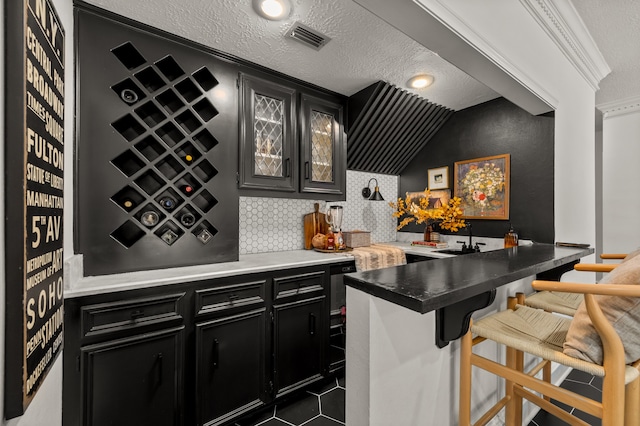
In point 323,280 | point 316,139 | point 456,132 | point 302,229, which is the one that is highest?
point 456,132

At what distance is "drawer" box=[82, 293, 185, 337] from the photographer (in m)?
1.22

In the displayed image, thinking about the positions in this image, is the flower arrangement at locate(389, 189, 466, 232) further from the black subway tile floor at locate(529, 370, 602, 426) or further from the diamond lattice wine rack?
the diamond lattice wine rack

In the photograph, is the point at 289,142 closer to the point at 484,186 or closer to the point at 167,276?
the point at 167,276

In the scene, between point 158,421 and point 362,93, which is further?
point 362,93

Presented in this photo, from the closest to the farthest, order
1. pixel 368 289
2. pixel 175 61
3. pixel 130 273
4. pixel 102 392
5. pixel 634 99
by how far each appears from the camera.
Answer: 1. pixel 368 289
2. pixel 102 392
3. pixel 130 273
4. pixel 175 61
5. pixel 634 99

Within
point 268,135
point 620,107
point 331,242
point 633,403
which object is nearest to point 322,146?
point 268,135

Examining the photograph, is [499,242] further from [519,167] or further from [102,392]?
[102,392]

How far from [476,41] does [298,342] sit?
2.04 meters

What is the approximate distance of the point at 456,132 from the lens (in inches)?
115

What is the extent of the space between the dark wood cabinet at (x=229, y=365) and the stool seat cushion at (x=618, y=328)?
1.48 metres

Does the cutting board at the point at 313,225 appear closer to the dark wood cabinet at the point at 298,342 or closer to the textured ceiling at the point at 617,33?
the dark wood cabinet at the point at 298,342

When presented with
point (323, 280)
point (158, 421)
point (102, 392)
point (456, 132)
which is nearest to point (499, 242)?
point (456, 132)

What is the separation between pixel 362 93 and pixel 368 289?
6.79 ft

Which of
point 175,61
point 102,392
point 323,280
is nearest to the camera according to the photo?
point 102,392
